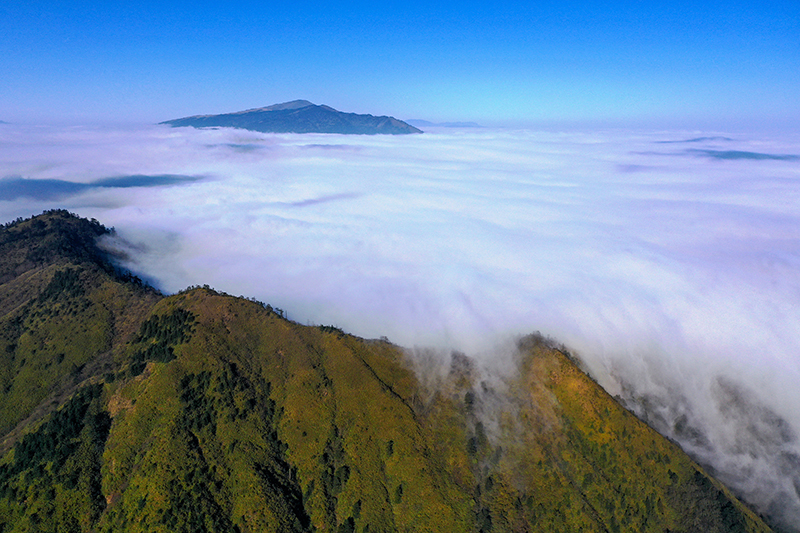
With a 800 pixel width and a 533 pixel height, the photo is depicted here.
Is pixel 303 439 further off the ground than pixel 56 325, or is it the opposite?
pixel 56 325

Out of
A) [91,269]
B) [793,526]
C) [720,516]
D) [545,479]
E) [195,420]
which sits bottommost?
[793,526]

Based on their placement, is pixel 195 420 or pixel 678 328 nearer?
pixel 195 420

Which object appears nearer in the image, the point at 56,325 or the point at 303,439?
the point at 303,439

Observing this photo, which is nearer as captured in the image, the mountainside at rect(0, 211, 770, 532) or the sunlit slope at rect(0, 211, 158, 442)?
the mountainside at rect(0, 211, 770, 532)

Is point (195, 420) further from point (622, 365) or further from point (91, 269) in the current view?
point (622, 365)

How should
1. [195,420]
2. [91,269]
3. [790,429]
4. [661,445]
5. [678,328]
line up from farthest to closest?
[678,328] → [91,269] → [790,429] → [661,445] → [195,420]

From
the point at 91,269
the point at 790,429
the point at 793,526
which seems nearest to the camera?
the point at 793,526

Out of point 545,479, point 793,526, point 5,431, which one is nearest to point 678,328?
point 793,526

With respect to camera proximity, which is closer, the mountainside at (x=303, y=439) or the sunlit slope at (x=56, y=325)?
the mountainside at (x=303, y=439)
